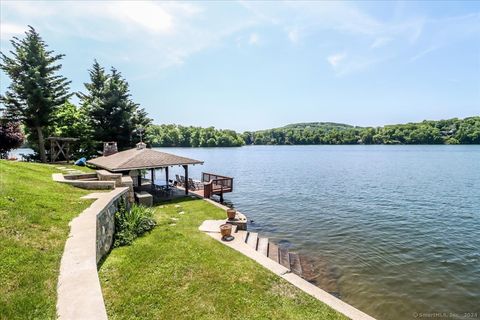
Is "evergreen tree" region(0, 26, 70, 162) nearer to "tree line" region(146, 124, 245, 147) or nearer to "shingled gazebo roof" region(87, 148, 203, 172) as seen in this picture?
"shingled gazebo roof" region(87, 148, 203, 172)

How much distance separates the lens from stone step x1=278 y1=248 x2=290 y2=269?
437 inches

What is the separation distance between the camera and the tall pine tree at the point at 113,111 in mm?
31356

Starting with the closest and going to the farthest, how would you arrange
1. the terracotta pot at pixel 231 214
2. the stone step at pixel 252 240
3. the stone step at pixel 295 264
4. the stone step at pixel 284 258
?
the stone step at pixel 295 264, the stone step at pixel 284 258, the stone step at pixel 252 240, the terracotta pot at pixel 231 214

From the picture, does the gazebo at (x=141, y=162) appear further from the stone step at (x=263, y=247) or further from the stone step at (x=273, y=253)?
the stone step at (x=273, y=253)

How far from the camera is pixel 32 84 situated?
2541 centimetres

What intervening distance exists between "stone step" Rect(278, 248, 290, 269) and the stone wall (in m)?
6.30

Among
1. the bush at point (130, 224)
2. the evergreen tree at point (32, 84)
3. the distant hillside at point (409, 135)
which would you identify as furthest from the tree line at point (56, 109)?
the distant hillside at point (409, 135)

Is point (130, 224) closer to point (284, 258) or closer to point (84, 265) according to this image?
point (84, 265)

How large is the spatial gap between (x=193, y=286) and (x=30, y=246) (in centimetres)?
373

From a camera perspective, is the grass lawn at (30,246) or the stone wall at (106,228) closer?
the grass lawn at (30,246)

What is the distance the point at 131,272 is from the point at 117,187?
7260mm

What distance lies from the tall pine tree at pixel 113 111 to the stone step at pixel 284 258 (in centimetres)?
2550

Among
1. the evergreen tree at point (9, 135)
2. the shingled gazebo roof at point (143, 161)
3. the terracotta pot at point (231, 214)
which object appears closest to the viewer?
the terracotta pot at point (231, 214)

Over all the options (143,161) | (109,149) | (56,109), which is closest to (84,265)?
(143,161)
